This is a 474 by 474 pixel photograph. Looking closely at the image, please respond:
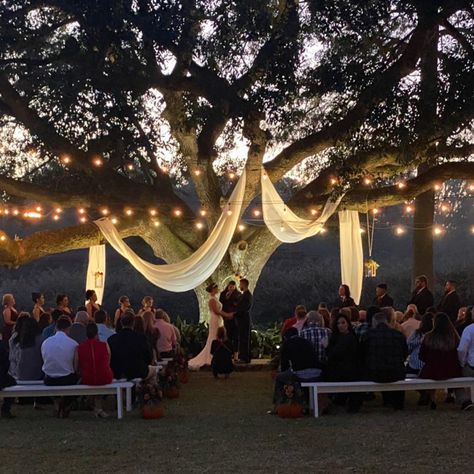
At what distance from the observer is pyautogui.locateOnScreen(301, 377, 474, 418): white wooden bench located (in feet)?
31.1

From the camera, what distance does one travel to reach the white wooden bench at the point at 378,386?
31.1 ft

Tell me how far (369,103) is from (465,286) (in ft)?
41.0

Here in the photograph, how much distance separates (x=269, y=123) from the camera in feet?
47.4

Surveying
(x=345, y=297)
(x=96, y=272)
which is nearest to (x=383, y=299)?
(x=345, y=297)

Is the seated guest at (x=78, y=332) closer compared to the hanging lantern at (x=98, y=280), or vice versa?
the seated guest at (x=78, y=332)

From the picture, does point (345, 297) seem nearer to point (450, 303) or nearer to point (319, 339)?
point (450, 303)

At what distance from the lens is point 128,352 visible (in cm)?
1025

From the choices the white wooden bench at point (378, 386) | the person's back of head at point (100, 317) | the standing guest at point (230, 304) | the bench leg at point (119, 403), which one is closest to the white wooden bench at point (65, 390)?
the bench leg at point (119, 403)

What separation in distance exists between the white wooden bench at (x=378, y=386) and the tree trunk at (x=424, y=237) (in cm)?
795

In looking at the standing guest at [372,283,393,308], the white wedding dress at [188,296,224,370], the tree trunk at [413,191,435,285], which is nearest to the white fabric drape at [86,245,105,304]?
the white wedding dress at [188,296,224,370]

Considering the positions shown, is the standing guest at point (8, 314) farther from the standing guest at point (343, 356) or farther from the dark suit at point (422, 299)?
the dark suit at point (422, 299)

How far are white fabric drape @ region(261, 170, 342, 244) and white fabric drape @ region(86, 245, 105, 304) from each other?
3611 mm

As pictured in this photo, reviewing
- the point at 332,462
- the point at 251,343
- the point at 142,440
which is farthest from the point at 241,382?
the point at 332,462

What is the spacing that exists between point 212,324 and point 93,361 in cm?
552
